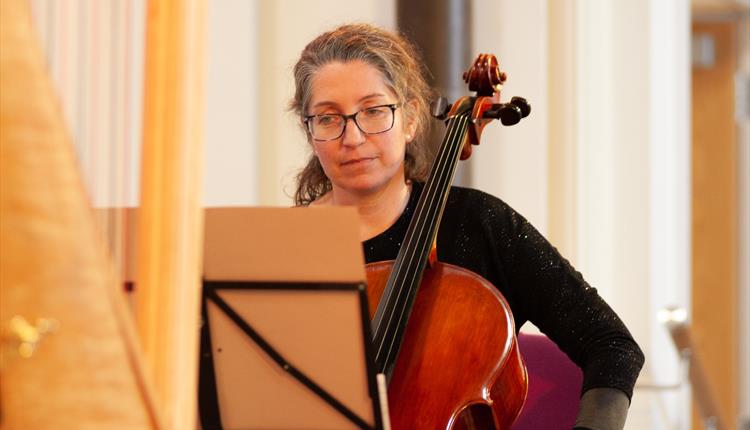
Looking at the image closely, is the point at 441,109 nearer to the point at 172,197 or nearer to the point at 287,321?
the point at 287,321

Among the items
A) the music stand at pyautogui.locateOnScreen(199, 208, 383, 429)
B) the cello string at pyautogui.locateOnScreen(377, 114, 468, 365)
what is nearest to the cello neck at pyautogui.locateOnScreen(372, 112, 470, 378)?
the cello string at pyautogui.locateOnScreen(377, 114, 468, 365)

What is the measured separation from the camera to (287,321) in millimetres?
959

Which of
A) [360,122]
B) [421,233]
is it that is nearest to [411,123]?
[360,122]

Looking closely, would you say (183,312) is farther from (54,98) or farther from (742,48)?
(742,48)

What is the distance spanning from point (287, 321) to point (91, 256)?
1.64ft

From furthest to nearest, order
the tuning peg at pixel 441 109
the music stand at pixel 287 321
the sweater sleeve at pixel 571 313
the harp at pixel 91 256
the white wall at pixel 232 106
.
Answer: the white wall at pixel 232 106, the tuning peg at pixel 441 109, the sweater sleeve at pixel 571 313, the music stand at pixel 287 321, the harp at pixel 91 256

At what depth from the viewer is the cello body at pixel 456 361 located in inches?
48.5

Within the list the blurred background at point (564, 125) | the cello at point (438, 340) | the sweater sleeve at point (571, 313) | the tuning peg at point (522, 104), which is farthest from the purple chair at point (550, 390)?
the blurred background at point (564, 125)

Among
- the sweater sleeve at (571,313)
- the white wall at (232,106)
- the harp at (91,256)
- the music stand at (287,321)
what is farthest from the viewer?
the white wall at (232,106)

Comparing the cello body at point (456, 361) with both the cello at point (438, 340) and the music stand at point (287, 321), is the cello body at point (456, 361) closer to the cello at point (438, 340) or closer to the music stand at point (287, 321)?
the cello at point (438, 340)

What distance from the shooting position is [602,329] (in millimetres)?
1381

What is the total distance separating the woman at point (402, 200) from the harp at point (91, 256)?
87 centimetres

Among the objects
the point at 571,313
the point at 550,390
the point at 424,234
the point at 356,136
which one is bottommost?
the point at 550,390

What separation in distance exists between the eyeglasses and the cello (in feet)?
0.39
